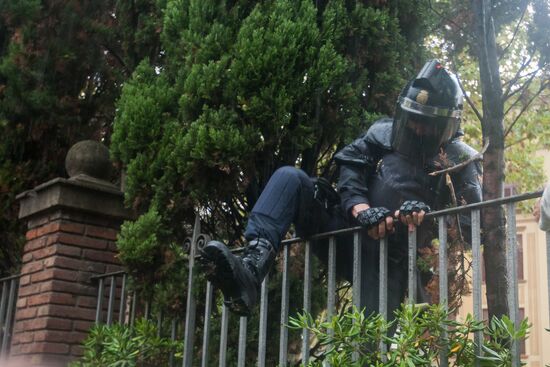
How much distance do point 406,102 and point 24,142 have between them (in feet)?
13.8

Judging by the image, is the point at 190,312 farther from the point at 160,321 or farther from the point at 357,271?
the point at 357,271

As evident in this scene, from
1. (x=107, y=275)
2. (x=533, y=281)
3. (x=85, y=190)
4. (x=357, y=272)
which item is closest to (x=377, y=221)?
(x=357, y=272)

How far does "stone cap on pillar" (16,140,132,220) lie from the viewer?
5.82 metres

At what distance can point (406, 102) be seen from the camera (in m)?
4.04

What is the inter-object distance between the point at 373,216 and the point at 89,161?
2.87 meters

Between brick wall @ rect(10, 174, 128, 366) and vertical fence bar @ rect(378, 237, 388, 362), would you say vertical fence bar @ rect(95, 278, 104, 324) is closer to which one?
brick wall @ rect(10, 174, 128, 366)

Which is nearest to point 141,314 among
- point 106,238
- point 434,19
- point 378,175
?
point 106,238

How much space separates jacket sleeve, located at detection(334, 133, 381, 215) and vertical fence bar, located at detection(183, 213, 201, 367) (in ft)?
3.21

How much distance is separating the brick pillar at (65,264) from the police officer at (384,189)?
217 centimetres

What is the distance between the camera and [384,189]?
423cm

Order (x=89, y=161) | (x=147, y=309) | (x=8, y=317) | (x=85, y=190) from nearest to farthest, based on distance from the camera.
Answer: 1. (x=147, y=309)
2. (x=85, y=190)
3. (x=89, y=161)
4. (x=8, y=317)

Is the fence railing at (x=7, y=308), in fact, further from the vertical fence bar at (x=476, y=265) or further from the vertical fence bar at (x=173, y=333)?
the vertical fence bar at (x=476, y=265)

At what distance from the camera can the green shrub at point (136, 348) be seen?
189 inches

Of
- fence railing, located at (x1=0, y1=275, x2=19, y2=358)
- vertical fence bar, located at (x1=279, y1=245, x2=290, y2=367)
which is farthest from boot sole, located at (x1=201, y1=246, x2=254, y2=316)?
fence railing, located at (x1=0, y1=275, x2=19, y2=358)
